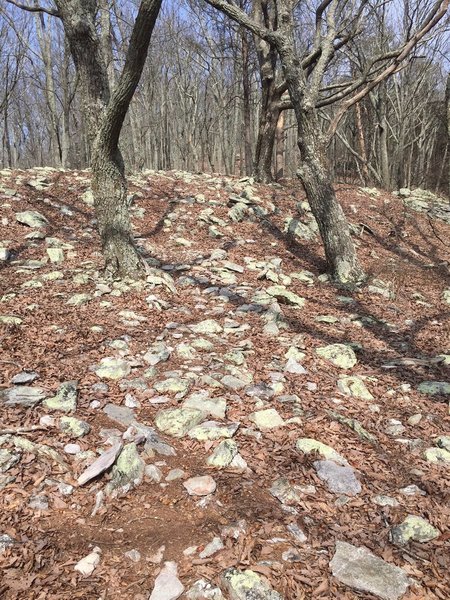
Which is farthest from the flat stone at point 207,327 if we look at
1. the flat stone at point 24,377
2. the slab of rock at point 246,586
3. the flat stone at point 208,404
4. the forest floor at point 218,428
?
the slab of rock at point 246,586

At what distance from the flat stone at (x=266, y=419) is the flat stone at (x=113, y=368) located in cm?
115

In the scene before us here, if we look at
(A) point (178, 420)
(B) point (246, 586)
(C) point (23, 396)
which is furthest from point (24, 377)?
(B) point (246, 586)

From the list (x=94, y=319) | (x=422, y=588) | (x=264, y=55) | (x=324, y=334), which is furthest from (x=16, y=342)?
(x=264, y=55)

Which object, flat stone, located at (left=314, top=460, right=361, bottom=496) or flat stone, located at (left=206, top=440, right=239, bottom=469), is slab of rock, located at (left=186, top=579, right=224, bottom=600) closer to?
flat stone, located at (left=206, top=440, right=239, bottom=469)

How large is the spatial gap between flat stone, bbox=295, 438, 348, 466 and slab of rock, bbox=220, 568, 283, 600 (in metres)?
1.04

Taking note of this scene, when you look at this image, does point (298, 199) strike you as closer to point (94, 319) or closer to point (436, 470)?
point (94, 319)

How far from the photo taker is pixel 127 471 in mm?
2545

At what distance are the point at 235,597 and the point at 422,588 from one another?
0.87 m

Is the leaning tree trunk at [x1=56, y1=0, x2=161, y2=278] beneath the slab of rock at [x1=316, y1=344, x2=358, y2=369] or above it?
above

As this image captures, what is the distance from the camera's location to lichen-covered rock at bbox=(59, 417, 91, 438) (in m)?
2.81

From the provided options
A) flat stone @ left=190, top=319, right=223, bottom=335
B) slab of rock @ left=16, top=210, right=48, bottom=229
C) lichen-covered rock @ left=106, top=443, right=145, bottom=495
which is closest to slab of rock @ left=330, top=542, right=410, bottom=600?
lichen-covered rock @ left=106, top=443, right=145, bottom=495

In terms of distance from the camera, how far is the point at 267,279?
6.31 m

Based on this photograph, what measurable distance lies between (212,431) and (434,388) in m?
2.10

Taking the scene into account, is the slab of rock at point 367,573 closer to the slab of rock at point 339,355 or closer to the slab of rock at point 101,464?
the slab of rock at point 101,464
